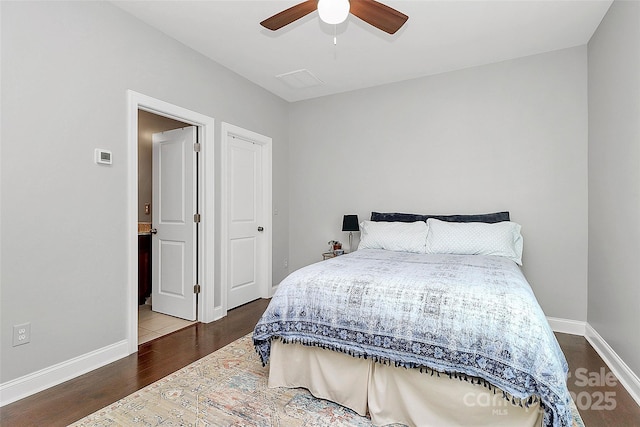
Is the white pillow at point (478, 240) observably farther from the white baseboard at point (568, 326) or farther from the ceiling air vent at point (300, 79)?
the ceiling air vent at point (300, 79)

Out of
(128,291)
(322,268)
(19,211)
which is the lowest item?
(128,291)

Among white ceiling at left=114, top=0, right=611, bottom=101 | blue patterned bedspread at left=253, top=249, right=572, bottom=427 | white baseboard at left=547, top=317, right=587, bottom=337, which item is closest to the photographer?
blue patterned bedspread at left=253, top=249, right=572, bottom=427

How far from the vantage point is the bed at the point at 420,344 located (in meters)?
1.48

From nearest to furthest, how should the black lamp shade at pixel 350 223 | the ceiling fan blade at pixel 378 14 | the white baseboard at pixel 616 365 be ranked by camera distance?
1. the ceiling fan blade at pixel 378 14
2. the white baseboard at pixel 616 365
3. the black lamp shade at pixel 350 223

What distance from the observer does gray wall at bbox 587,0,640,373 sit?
6.91 ft

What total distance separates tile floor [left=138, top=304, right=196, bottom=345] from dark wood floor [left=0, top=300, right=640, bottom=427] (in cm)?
14

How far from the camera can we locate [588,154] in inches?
119

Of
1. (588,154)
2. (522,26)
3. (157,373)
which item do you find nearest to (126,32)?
(157,373)

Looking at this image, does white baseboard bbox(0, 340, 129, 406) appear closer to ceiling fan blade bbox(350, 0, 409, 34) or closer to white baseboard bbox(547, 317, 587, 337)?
ceiling fan blade bbox(350, 0, 409, 34)

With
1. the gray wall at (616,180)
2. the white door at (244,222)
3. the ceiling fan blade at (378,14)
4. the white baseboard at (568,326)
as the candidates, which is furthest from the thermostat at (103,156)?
the white baseboard at (568,326)

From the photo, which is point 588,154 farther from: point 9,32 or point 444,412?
point 9,32

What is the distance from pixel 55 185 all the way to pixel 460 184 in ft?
11.9

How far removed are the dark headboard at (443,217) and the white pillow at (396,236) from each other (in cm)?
19

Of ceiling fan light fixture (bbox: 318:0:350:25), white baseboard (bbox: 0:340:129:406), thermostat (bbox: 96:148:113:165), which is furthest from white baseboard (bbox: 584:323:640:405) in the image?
thermostat (bbox: 96:148:113:165)
